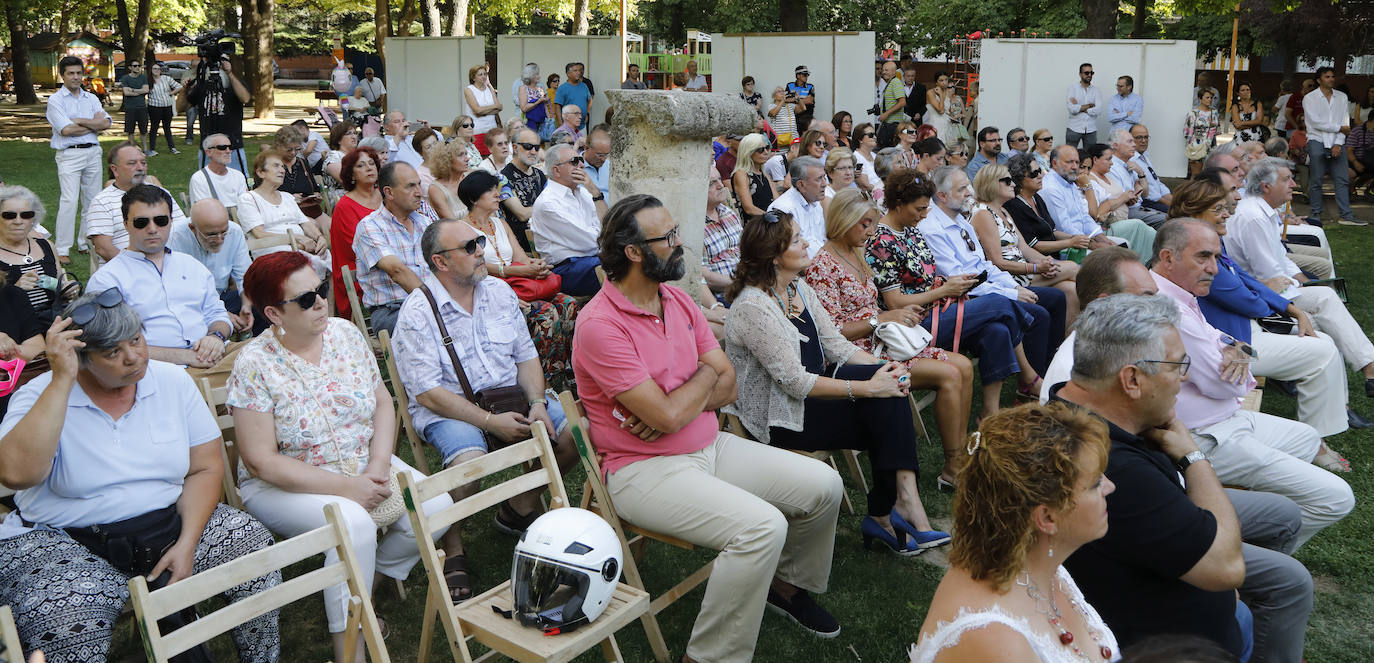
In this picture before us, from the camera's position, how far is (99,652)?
2908mm

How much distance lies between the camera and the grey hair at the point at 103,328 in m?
3.10

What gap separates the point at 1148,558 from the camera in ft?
8.68

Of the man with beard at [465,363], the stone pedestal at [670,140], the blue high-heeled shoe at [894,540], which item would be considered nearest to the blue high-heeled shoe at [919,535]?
the blue high-heeled shoe at [894,540]

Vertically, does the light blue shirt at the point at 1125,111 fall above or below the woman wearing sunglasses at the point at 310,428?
above

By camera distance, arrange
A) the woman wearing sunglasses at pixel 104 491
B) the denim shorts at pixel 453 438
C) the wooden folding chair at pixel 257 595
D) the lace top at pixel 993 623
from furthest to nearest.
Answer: the denim shorts at pixel 453 438
the woman wearing sunglasses at pixel 104 491
the wooden folding chair at pixel 257 595
the lace top at pixel 993 623

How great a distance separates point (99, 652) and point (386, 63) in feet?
58.6

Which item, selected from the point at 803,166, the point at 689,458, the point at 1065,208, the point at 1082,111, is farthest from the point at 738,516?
the point at 1082,111

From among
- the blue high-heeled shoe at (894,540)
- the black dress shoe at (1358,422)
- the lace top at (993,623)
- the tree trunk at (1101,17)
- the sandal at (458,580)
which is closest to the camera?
the lace top at (993,623)

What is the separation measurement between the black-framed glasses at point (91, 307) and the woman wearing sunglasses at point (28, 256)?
178cm

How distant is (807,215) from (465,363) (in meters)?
3.66

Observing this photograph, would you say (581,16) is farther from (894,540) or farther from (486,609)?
(486,609)

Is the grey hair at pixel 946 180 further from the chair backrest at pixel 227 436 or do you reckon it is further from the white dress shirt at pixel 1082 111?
the white dress shirt at pixel 1082 111

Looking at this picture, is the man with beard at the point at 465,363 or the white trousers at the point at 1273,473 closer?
the white trousers at the point at 1273,473

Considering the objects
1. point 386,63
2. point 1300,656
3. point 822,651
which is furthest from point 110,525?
point 386,63
